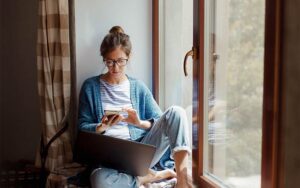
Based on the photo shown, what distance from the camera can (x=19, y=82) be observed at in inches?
93.2

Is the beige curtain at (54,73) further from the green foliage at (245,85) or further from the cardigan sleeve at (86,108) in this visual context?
the green foliage at (245,85)

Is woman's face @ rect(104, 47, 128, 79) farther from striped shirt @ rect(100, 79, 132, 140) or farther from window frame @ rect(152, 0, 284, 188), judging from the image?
window frame @ rect(152, 0, 284, 188)

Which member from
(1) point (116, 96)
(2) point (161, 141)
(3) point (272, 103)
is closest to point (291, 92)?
(3) point (272, 103)

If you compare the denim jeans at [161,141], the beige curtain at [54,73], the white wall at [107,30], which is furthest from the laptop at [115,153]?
the white wall at [107,30]

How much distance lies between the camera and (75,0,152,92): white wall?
2.07m

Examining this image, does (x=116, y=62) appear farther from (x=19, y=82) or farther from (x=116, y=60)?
(x=19, y=82)

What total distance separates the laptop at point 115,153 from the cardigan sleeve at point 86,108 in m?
0.08

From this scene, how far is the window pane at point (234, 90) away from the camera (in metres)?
1.22

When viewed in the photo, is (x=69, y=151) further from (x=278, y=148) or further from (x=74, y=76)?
Answer: (x=278, y=148)

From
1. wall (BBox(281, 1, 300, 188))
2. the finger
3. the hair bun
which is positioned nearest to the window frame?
wall (BBox(281, 1, 300, 188))

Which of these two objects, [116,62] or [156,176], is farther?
[116,62]

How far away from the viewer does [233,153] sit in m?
1.42

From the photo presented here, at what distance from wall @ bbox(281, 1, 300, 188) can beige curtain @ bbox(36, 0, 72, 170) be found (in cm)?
125

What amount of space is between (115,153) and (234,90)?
2.07 feet
